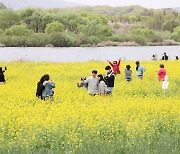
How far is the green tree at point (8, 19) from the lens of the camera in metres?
105

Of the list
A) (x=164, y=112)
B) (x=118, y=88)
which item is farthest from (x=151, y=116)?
(x=118, y=88)

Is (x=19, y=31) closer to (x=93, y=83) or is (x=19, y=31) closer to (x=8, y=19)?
(x=8, y=19)

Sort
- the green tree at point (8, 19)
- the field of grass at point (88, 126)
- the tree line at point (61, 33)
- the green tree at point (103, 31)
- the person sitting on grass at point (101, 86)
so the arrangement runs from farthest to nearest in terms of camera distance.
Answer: the green tree at point (8, 19)
the green tree at point (103, 31)
the tree line at point (61, 33)
the person sitting on grass at point (101, 86)
the field of grass at point (88, 126)

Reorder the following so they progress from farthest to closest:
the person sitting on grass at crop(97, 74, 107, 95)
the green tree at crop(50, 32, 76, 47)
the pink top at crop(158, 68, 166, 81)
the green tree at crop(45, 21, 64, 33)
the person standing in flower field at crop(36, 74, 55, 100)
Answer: the green tree at crop(45, 21, 64, 33), the green tree at crop(50, 32, 76, 47), the pink top at crop(158, 68, 166, 81), the person sitting on grass at crop(97, 74, 107, 95), the person standing in flower field at crop(36, 74, 55, 100)

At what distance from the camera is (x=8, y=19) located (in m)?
106

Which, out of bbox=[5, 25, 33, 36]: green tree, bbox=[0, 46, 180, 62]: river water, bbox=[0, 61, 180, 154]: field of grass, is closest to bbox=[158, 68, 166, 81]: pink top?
bbox=[0, 61, 180, 154]: field of grass

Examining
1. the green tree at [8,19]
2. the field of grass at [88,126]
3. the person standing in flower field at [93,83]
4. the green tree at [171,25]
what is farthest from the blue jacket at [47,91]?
the green tree at [171,25]

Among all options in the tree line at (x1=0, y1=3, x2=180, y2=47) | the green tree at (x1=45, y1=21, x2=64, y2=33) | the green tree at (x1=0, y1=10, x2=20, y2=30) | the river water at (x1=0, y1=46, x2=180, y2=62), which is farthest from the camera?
the green tree at (x1=0, y1=10, x2=20, y2=30)

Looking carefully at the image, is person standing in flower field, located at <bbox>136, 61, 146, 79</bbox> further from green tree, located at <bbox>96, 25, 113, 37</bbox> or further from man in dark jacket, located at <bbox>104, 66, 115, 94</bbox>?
green tree, located at <bbox>96, 25, 113, 37</bbox>

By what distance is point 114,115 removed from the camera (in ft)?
46.4

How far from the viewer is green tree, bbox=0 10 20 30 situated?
105 m

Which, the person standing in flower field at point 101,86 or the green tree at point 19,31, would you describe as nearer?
the person standing in flower field at point 101,86

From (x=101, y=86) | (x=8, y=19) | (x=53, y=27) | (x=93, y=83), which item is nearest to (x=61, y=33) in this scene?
(x=53, y=27)

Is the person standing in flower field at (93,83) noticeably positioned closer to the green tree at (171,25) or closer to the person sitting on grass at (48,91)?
the person sitting on grass at (48,91)
